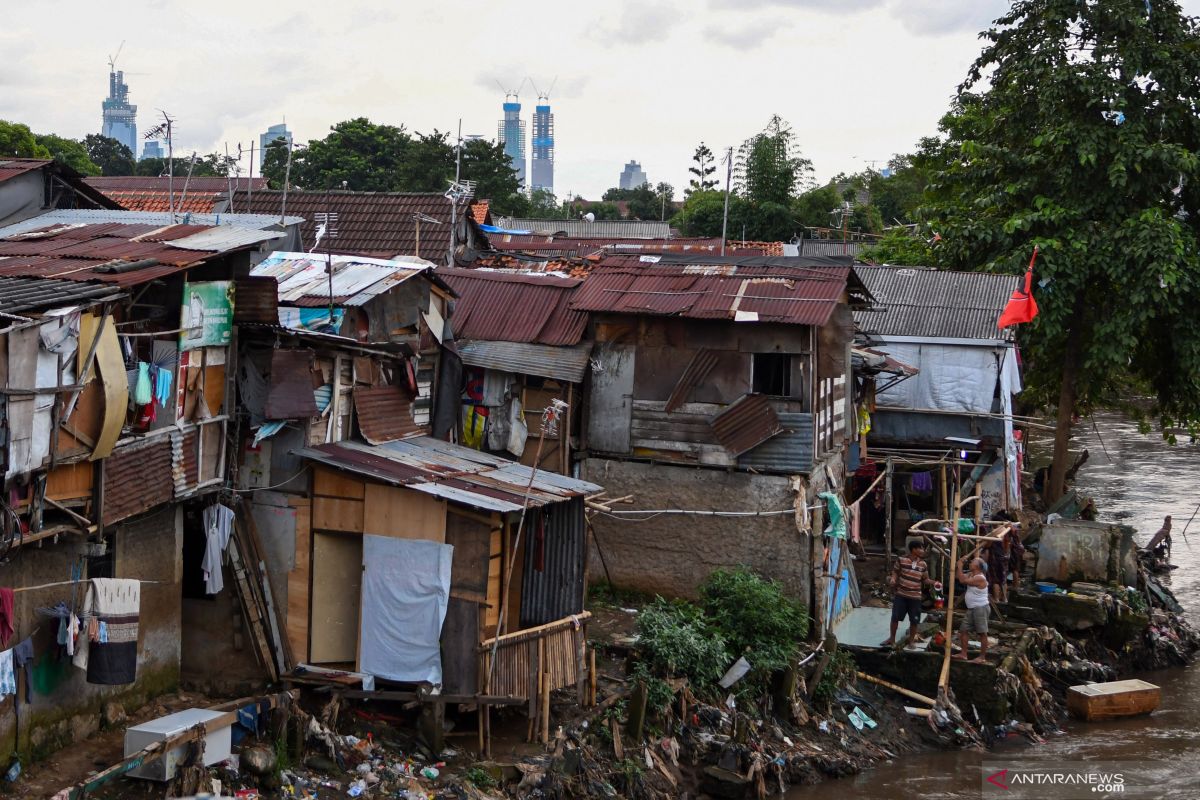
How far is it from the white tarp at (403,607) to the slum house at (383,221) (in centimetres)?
1079

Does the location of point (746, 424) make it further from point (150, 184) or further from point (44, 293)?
point (150, 184)

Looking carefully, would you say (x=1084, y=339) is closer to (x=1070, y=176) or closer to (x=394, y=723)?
(x=1070, y=176)

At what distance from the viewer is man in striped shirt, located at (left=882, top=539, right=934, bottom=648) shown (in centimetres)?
1420

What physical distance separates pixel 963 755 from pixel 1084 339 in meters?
11.4

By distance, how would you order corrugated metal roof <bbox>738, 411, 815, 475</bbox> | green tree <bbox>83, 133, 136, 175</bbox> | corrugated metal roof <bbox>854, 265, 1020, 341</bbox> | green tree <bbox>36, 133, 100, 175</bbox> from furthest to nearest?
green tree <bbox>83, 133, 136, 175</bbox>, green tree <bbox>36, 133, 100, 175</bbox>, corrugated metal roof <bbox>854, 265, 1020, 341</bbox>, corrugated metal roof <bbox>738, 411, 815, 475</bbox>

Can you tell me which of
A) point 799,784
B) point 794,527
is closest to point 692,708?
point 799,784

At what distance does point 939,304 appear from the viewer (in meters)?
20.2

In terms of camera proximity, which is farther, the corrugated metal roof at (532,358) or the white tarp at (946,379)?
the white tarp at (946,379)

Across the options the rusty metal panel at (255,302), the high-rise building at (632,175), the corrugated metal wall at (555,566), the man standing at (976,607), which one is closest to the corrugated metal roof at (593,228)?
the man standing at (976,607)

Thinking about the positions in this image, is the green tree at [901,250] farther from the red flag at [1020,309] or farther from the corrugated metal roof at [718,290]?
the corrugated metal roof at [718,290]

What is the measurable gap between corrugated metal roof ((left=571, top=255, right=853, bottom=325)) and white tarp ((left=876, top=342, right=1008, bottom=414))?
4172mm

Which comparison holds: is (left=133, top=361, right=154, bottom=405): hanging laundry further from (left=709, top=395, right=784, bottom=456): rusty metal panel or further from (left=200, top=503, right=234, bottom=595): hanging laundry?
(left=709, top=395, right=784, bottom=456): rusty metal panel

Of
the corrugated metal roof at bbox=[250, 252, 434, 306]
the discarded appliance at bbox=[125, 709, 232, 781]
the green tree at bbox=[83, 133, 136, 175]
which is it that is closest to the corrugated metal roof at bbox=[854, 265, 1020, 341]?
the corrugated metal roof at bbox=[250, 252, 434, 306]

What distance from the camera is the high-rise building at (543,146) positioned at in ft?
587
